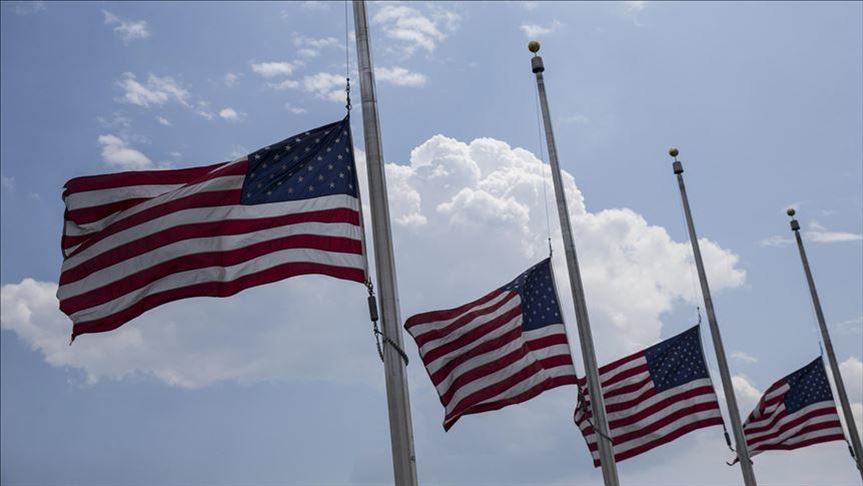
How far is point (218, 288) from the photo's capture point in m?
13.9

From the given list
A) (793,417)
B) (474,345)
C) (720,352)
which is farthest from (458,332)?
(793,417)

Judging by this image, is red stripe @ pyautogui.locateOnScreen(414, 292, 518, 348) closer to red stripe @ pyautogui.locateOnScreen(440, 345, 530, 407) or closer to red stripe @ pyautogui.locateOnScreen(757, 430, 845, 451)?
red stripe @ pyautogui.locateOnScreen(440, 345, 530, 407)

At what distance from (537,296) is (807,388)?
46.2 feet

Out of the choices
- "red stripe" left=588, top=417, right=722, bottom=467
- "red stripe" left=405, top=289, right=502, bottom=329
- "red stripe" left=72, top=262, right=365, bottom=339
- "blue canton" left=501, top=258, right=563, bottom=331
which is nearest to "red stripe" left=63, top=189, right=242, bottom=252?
"red stripe" left=72, top=262, right=365, bottom=339

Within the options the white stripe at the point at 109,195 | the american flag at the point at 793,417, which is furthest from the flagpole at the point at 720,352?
the white stripe at the point at 109,195

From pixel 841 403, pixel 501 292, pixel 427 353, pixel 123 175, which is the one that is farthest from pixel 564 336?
pixel 841 403

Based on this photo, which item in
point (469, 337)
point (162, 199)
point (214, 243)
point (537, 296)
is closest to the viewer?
point (214, 243)

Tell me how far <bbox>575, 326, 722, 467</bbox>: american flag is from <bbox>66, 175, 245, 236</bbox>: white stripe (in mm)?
12291

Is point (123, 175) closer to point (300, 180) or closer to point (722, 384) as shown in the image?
point (300, 180)

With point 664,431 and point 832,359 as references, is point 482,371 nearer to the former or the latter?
point 664,431

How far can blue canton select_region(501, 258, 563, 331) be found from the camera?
21.0 meters

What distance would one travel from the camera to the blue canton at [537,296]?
20969 mm

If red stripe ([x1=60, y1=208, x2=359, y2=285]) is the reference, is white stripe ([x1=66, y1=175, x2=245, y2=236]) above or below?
above

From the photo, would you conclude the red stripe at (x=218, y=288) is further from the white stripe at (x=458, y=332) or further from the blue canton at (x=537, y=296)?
the blue canton at (x=537, y=296)
